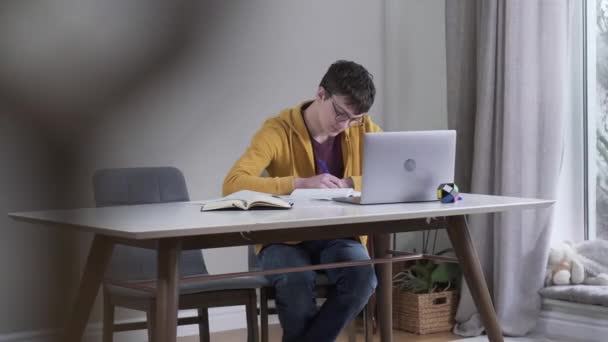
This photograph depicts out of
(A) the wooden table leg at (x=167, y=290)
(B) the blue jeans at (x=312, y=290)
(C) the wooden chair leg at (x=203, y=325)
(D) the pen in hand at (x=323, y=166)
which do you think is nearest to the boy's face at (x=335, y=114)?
(D) the pen in hand at (x=323, y=166)

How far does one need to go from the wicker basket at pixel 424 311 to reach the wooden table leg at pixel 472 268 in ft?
3.47

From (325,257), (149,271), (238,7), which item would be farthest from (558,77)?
(238,7)

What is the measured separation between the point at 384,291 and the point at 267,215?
94 cm

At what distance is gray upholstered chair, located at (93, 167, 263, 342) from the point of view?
2.37 meters

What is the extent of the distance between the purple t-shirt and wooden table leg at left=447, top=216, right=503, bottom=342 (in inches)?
17.2

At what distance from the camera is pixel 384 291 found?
273 centimetres

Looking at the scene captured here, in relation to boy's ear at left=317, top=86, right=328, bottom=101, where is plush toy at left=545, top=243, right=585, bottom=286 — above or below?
below

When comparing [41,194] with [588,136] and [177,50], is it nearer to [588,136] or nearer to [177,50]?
[177,50]

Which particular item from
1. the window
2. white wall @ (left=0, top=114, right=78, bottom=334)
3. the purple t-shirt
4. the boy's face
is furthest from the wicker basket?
white wall @ (left=0, top=114, right=78, bottom=334)

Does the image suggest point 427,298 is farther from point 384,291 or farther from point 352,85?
point 352,85

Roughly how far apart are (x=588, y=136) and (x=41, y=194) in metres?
3.45

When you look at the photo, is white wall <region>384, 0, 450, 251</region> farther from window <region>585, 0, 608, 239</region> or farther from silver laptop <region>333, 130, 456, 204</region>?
silver laptop <region>333, 130, 456, 204</region>

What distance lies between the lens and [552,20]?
130 inches

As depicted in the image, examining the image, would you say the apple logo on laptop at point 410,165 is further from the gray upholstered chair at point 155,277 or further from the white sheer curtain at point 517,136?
the white sheer curtain at point 517,136
